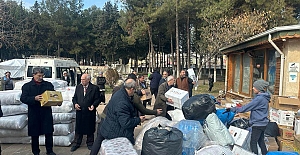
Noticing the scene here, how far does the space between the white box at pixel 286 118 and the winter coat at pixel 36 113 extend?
4.39 metres

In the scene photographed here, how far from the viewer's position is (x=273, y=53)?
7.23m

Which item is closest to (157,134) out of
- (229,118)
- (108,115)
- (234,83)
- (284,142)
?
(108,115)

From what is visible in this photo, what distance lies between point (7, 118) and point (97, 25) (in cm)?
3653

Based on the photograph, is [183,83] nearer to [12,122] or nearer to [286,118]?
[286,118]

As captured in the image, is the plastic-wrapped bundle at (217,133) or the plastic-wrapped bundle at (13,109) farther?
the plastic-wrapped bundle at (13,109)

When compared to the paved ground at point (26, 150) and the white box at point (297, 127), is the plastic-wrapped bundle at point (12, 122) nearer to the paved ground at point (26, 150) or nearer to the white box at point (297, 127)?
the paved ground at point (26, 150)

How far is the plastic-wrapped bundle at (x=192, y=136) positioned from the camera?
3130 mm

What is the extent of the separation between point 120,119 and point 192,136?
93 cm

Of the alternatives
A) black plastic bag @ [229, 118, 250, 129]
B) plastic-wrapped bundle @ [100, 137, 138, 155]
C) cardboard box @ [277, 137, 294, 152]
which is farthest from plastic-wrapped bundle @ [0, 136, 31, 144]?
cardboard box @ [277, 137, 294, 152]

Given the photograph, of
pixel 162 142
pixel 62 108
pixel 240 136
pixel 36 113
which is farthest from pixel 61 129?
pixel 240 136

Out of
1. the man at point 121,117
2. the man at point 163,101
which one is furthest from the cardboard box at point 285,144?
the man at point 121,117

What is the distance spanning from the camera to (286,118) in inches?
197

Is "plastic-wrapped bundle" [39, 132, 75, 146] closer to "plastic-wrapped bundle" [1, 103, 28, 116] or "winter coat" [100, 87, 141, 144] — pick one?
"plastic-wrapped bundle" [1, 103, 28, 116]

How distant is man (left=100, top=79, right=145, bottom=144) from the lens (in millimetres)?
3084
